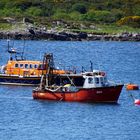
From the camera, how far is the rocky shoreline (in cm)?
17400

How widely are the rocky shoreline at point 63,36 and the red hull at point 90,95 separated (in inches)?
3694

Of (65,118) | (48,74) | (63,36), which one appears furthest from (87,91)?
(63,36)

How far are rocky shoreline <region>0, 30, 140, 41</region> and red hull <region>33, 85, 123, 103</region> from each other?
308 ft

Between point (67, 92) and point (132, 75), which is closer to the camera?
point (67, 92)

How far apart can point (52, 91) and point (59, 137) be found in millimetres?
15894

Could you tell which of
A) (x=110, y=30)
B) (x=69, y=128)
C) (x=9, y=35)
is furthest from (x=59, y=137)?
(x=110, y=30)

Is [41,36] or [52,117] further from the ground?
[41,36]

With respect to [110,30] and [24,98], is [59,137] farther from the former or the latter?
[110,30]

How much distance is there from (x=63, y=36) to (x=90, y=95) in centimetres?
9701

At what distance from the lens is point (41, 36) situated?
176 meters

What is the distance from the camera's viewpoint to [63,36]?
576 ft

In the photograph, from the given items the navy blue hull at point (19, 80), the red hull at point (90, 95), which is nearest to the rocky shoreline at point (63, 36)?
the navy blue hull at point (19, 80)

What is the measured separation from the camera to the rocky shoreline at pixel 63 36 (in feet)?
571

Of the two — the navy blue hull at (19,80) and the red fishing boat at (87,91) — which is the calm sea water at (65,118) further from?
the navy blue hull at (19,80)
